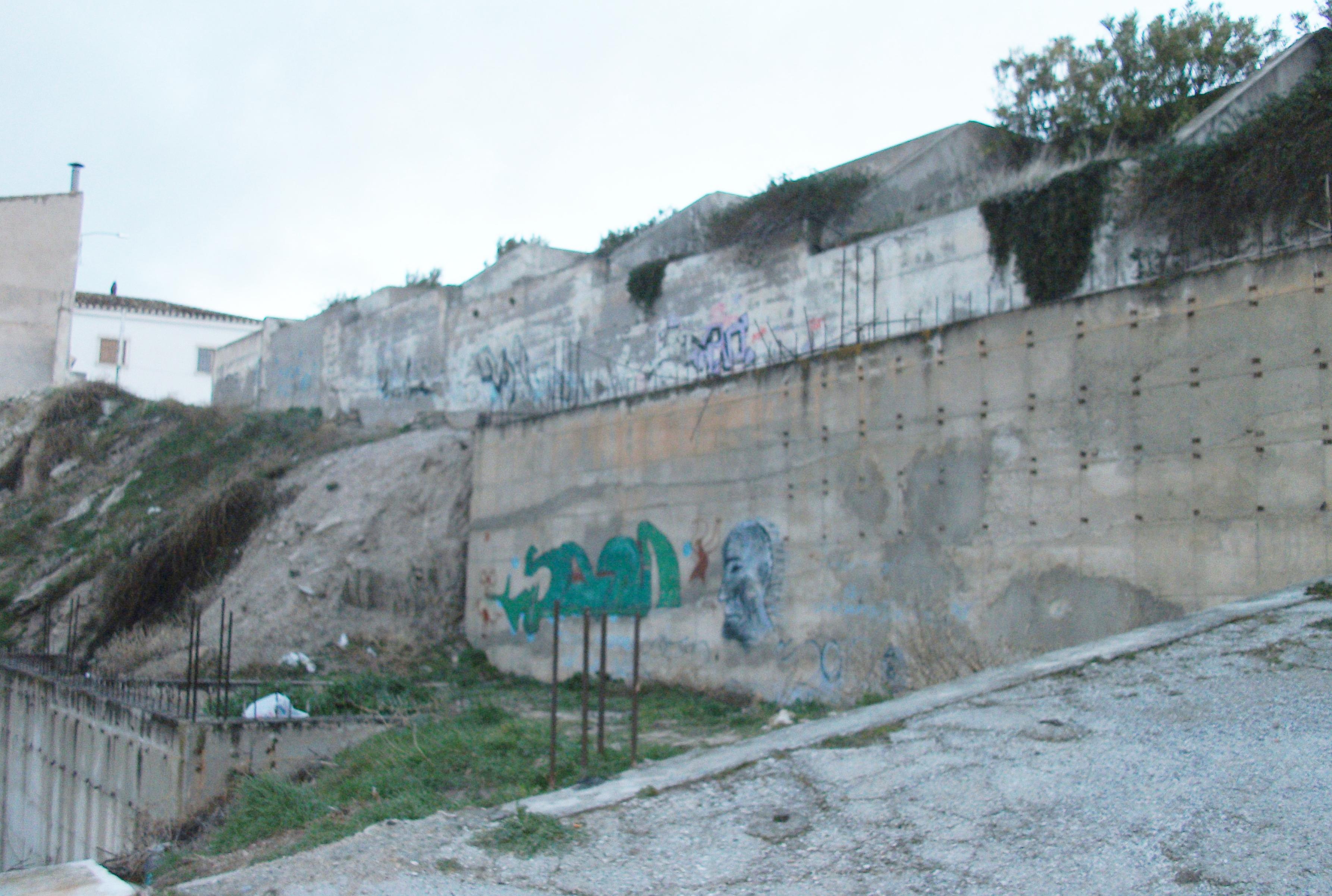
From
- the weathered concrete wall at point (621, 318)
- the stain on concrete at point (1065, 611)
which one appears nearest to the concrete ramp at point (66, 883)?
the stain on concrete at point (1065, 611)

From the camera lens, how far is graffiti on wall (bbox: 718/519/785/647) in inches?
474

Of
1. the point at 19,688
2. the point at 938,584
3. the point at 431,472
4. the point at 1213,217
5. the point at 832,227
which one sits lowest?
the point at 19,688

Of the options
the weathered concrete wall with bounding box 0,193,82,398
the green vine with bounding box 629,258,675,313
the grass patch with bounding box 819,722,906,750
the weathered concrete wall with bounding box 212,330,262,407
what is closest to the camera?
the grass patch with bounding box 819,722,906,750

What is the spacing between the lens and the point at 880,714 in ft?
21.2

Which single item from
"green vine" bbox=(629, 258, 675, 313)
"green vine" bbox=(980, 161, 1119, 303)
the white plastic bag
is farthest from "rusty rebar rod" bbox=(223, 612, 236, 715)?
"green vine" bbox=(980, 161, 1119, 303)

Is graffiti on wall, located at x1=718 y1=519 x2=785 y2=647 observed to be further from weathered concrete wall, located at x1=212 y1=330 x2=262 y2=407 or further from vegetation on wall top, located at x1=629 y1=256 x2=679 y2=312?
weathered concrete wall, located at x1=212 y1=330 x2=262 y2=407

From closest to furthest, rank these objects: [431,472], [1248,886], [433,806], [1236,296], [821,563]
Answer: [1248,886] → [433,806] → [1236,296] → [821,563] → [431,472]

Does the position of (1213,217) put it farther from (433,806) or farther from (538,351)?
(538,351)

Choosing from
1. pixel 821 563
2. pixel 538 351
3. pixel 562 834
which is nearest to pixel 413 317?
pixel 538 351

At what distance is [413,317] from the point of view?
2495 centimetres

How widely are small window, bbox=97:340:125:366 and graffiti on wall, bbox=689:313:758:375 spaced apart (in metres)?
32.4

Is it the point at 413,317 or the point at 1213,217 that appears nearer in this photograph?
the point at 1213,217

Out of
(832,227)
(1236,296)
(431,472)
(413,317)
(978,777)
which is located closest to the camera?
(978,777)

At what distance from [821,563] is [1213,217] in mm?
5573
